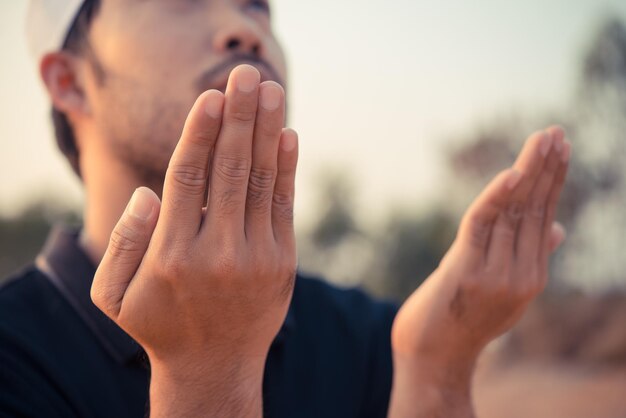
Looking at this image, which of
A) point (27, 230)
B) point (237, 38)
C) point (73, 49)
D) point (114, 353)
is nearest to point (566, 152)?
point (237, 38)

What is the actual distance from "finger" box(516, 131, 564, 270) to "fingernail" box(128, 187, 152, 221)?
1.16 m

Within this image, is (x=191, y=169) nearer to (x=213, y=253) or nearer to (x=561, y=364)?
(x=213, y=253)

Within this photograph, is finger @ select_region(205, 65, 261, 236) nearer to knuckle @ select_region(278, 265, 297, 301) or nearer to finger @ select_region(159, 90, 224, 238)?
finger @ select_region(159, 90, 224, 238)

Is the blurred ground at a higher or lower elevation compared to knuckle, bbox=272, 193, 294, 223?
lower

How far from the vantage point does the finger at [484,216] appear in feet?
6.29

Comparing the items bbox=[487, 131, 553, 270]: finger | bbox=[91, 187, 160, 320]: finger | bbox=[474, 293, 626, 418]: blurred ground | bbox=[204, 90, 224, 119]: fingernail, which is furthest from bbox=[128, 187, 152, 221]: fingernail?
bbox=[474, 293, 626, 418]: blurred ground

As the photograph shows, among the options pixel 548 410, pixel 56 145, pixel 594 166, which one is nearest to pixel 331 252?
pixel 594 166

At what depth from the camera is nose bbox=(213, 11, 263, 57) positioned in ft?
7.19

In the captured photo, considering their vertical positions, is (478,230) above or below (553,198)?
below

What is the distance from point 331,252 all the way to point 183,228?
28916 millimetres

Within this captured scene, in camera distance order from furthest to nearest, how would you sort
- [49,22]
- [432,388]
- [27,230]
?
[27,230]
[49,22]
[432,388]

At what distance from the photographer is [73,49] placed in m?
2.56

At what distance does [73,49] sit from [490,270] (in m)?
1.80

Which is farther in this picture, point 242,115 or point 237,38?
point 237,38
